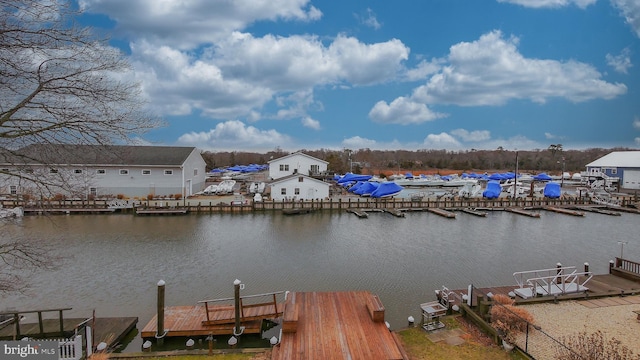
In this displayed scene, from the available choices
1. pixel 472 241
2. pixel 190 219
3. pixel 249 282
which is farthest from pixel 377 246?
pixel 190 219

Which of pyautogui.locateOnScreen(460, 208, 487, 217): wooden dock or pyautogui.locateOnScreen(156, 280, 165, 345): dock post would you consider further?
pyautogui.locateOnScreen(460, 208, 487, 217): wooden dock

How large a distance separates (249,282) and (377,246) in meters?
9.00

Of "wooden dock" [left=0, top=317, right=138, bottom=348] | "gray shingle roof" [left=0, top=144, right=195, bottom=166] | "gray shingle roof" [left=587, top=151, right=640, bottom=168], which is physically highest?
"gray shingle roof" [left=587, top=151, right=640, bottom=168]

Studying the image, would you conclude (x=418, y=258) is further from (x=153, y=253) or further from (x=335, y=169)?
(x=335, y=169)

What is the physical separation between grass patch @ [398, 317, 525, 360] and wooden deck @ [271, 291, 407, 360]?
1.02m

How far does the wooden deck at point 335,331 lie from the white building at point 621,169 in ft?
190

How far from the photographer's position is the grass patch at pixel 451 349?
26.4 feet

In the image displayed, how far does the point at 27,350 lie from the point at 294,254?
13319 mm

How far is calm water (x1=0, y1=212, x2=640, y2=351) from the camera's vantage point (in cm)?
1320

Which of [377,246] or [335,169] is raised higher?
[335,169]

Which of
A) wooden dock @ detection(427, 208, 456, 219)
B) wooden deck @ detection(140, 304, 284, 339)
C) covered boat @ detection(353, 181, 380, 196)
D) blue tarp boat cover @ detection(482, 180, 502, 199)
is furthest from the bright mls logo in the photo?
blue tarp boat cover @ detection(482, 180, 502, 199)

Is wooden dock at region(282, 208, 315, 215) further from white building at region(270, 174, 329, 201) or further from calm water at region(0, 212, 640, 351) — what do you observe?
white building at region(270, 174, 329, 201)

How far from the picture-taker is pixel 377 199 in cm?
3728

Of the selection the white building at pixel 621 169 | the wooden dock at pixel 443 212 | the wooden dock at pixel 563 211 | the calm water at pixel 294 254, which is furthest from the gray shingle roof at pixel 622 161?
the wooden dock at pixel 443 212
